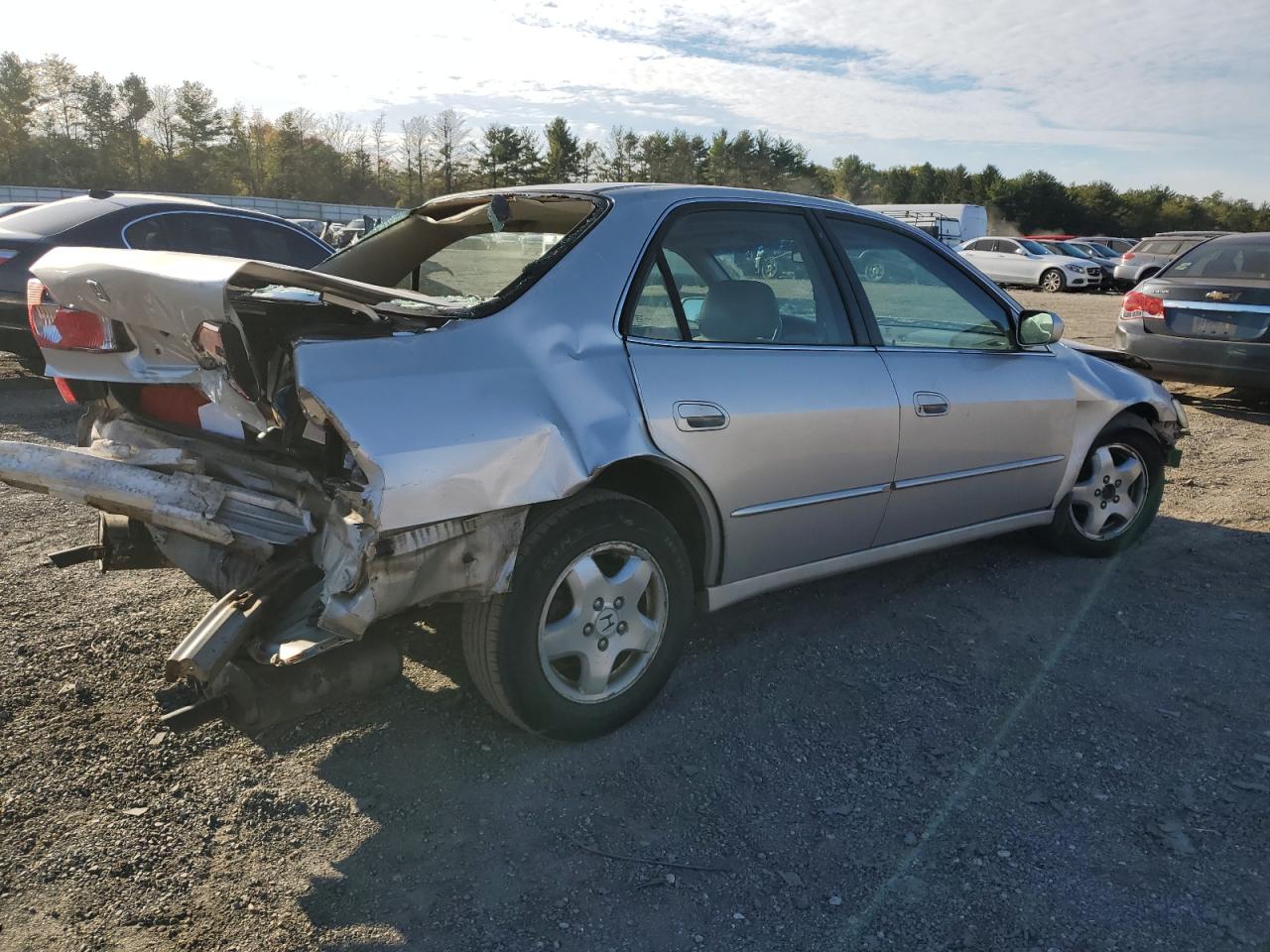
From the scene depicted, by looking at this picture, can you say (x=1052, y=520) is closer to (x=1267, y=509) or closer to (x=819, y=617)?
(x=819, y=617)


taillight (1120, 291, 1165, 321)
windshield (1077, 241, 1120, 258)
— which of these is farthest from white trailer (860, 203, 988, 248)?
taillight (1120, 291, 1165, 321)

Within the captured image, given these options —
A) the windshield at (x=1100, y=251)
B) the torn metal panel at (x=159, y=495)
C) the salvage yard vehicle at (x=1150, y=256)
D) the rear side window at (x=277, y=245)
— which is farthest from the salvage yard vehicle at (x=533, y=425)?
the windshield at (x=1100, y=251)

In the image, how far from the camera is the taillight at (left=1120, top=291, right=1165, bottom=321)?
27.3ft

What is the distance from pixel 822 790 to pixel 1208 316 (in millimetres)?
7225

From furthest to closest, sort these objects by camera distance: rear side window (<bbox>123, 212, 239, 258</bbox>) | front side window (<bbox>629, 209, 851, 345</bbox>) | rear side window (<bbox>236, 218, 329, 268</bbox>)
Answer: rear side window (<bbox>236, 218, 329, 268</bbox>) → rear side window (<bbox>123, 212, 239, 258</bbox>) → front side window (<bbox>629, 209, 851, 345</bbox>)

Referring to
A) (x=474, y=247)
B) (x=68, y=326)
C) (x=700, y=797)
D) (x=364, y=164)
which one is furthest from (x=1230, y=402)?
(x=364, y=164)

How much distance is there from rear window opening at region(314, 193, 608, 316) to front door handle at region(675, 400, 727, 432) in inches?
23.6

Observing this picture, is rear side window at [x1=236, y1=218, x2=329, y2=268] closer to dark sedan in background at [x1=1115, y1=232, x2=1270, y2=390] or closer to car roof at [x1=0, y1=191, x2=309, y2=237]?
car roof at [x1=0, y1=191, x2=309, y2=237]

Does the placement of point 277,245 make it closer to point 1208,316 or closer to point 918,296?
point 918,296

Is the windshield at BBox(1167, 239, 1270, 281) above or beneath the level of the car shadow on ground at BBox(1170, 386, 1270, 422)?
above

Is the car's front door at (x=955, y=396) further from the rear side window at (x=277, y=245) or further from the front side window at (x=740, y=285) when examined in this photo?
the rear side window at (x=277, y=245)

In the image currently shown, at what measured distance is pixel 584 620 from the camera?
110 inches

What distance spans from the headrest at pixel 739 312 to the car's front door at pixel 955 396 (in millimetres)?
464

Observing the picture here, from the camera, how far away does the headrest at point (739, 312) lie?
10.3 ft
